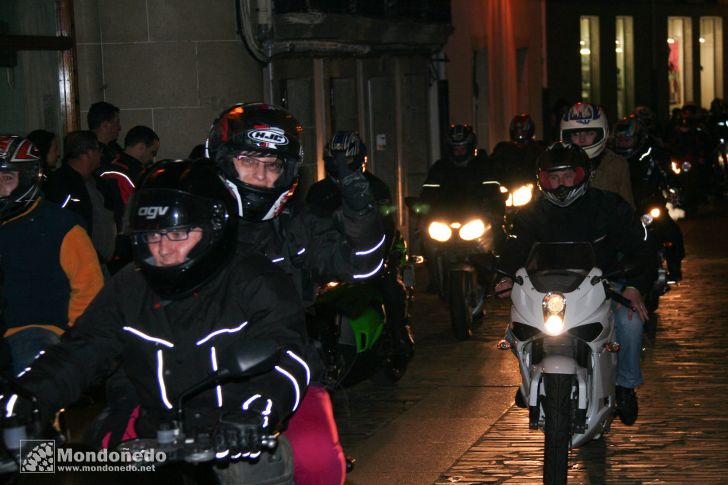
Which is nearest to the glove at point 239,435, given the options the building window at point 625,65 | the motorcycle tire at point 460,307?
the motorcycle tire at point 460,307

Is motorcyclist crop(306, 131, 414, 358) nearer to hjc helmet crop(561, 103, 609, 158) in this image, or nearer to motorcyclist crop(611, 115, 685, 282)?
hjc helmet crop(561, 103, 609, 158)

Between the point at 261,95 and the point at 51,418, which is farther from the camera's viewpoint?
the point at 261,95

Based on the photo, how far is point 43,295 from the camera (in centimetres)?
651

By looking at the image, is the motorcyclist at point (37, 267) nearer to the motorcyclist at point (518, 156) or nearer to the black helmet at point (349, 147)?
the black helmet at point (349, 147)

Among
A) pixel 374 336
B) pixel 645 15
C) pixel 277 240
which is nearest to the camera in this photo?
pixel 277 240

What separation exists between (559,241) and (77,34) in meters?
6.56

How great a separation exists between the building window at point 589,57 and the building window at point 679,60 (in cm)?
573

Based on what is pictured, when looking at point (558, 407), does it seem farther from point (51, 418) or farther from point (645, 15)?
point (645, 15)

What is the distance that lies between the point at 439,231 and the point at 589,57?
27.5m

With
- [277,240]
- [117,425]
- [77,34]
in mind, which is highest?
[77,34]

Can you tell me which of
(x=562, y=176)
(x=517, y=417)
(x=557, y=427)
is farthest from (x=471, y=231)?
(x=557, y=427)

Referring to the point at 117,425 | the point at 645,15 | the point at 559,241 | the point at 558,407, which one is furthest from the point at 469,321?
the point at 645,15

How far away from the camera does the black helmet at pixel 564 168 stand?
291 inches
